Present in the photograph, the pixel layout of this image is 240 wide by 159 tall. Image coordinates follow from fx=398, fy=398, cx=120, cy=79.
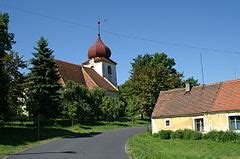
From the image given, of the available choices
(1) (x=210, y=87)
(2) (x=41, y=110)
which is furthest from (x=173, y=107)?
(2) (x=41, y=110)

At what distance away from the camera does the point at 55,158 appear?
21.3 m

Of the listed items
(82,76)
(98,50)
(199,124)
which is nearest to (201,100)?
(199,124)

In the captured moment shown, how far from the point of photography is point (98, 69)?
8594 cm

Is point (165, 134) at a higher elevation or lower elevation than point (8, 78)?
lower

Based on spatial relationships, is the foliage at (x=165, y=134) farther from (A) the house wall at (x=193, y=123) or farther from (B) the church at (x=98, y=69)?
(B) the church at (x=98, y=69)

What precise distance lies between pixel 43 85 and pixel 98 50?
41.5 metres

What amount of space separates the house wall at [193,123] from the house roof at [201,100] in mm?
423

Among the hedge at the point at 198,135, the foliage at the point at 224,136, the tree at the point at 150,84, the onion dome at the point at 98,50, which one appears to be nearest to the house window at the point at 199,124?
the hedge at the point at 198,135

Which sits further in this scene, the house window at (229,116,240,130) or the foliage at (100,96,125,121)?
the foliage at (100,96,125,121)

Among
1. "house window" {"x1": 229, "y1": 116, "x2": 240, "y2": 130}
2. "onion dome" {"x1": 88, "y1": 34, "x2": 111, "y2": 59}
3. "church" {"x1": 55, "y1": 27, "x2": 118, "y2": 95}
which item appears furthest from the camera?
"onion dome" {"x1": 88, "y1": 34, "x2": 111, "y2": 59}

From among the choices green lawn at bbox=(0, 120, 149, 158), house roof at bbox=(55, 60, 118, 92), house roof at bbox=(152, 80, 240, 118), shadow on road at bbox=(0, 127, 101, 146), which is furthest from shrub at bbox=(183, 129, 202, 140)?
house roof at bbox=(55, 60, 118, 92)

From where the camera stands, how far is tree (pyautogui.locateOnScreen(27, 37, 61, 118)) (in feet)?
147

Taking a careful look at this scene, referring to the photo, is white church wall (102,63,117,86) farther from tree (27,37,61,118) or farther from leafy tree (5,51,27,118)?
leafy tree (5,51,27,118)

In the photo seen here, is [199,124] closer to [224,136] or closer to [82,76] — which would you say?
[224,136]
